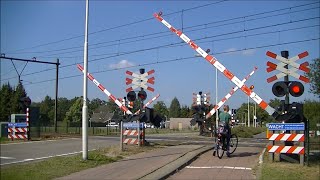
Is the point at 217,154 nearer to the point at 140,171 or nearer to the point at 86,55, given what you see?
the point at 140,171

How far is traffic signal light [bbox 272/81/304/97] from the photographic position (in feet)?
41.6

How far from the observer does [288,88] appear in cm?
1284

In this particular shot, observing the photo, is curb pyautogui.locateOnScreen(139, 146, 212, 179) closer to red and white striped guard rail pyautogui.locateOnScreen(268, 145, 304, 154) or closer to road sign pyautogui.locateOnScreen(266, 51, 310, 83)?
red and white striped guard rail pyautogui.locateOnScreen(268, 145, 304, 154)

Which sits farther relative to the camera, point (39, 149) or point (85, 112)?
point (39, 149)

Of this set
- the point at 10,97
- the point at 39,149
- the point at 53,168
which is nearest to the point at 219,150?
the point at 53,168

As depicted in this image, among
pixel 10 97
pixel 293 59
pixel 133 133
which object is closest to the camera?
pixel 293 59

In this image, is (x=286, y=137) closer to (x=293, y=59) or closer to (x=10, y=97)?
(x=293, y=59)

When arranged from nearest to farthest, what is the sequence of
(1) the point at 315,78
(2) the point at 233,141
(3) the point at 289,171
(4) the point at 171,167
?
(3) the point at 289,171
(4) the point at 171,167
(2) the point at 233,141
(1) the point at 315,78

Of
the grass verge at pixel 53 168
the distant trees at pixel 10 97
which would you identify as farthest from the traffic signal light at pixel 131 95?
the distant trees at pixel 10 97

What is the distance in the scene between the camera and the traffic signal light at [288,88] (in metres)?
12.7

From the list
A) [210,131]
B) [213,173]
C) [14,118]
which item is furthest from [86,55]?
[210,131]

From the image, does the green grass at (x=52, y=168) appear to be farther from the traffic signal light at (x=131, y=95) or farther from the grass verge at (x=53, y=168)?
the traffic signal light at (x=131, y=95)

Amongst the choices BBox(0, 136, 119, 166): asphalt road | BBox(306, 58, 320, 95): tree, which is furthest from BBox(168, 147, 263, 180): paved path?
BBox(306, 58, 320, 95): tree

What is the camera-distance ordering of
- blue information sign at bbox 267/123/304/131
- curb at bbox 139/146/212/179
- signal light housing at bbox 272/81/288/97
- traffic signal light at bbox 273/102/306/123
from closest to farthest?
curb at bbox 139/146/212/179 < blue information sign at bbox 267/123/304/131 < traffic signal light at bbox 273/102/306/123 < signal light housing at bbox 272/81/288/97
